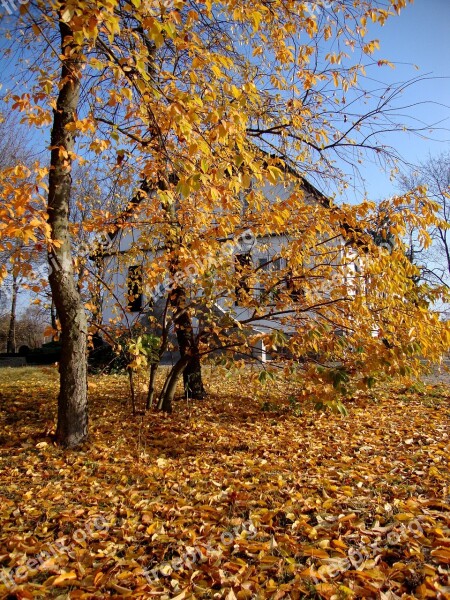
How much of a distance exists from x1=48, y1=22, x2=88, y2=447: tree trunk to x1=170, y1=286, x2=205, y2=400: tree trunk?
145 centimetres

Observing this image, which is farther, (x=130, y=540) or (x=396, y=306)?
(x=396, y=306)

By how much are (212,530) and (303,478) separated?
1.16 meters

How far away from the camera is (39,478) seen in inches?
143

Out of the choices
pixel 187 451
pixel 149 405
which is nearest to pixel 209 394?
pixel 149 405

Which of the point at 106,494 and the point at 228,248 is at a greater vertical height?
the point at 228,248

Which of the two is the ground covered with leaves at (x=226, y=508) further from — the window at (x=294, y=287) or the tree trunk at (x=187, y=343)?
the window at (x=294, y=287)

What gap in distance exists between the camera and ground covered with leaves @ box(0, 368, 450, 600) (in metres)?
2.16

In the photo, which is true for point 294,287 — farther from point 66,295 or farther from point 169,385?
point 66,295

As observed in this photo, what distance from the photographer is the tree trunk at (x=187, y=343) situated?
5.57 m

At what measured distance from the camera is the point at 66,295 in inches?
171

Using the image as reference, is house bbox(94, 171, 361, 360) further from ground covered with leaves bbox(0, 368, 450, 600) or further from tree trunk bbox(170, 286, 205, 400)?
ground covered with leaves bbox(0, 368, 450, 600)

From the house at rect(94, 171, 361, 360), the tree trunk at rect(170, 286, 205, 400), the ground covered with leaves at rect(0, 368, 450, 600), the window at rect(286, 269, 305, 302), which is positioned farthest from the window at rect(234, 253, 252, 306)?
the ground covered with leaves at rect(0, 368, 450, 600)

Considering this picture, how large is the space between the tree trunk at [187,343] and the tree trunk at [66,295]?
1.45 metres

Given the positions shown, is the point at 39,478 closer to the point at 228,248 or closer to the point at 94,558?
the point at 94,558
